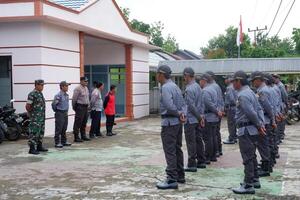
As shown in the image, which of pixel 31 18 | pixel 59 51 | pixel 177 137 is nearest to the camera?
pixel 177 137

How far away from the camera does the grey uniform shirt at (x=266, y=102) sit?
8.38 m

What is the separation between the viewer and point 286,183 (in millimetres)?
7535

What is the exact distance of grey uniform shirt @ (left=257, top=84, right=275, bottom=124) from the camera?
330 inches

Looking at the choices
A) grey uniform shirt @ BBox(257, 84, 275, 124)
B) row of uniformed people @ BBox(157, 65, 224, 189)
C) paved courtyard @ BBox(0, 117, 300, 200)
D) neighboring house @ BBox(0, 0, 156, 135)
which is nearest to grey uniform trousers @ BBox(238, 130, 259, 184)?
paved courtyard @ BBox(0, 117, 300, 200)

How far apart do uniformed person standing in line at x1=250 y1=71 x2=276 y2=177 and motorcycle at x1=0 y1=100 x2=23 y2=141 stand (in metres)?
7.40

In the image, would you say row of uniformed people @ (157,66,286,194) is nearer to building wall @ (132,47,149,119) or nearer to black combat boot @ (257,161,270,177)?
black combat boot @ (257,161,270,177)

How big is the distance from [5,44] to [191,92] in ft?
25.2

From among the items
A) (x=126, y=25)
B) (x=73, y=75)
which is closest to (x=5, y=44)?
(x=73, y=75)

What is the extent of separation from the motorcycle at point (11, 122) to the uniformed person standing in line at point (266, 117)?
24.3 ft

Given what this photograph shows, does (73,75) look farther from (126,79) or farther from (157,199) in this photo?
(157,199)

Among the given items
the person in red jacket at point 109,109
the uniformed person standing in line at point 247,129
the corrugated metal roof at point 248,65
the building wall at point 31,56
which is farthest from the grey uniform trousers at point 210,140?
the corrugated metal roof at point 248,65

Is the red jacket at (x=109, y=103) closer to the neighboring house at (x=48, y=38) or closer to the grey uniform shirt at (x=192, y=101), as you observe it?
the neighboring house at (x=48, y=38)

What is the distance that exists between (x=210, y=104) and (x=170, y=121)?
7.85ft

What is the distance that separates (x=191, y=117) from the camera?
8562mm
